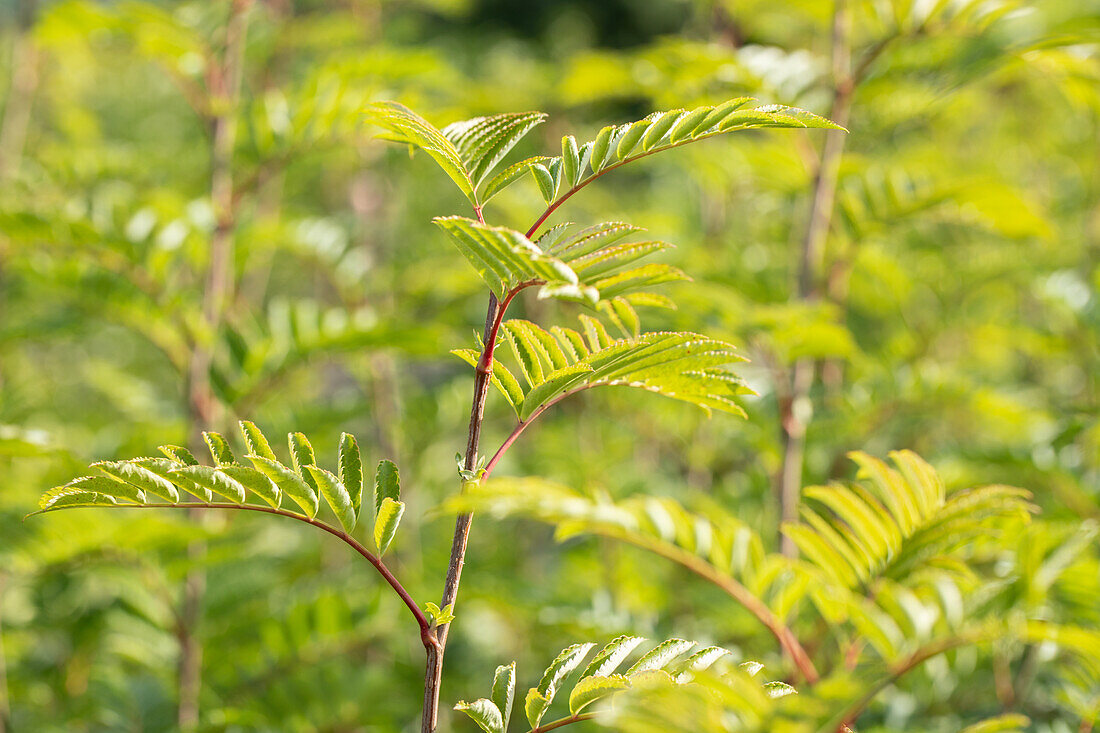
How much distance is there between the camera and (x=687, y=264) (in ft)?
4.19

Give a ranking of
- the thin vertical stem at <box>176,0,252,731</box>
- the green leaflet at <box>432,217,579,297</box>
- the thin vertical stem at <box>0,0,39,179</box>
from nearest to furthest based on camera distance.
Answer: the green leaflet at <box>432,217,579,297</box>
the thin vertical stem at <box>176,0,252,731</box>
the thin vertical stem at <box>0,0,39,179</box>

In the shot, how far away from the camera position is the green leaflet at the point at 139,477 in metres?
0.43

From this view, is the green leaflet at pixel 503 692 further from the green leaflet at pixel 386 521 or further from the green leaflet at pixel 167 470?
the green leaflet at pixel 167 470

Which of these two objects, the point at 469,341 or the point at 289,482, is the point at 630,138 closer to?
the point at 289,482

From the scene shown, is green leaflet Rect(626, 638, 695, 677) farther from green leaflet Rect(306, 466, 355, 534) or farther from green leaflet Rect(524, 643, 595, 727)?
green leaflet Rect(306, 466, 355, 534)

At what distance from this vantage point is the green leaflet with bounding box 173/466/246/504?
0.44 metres

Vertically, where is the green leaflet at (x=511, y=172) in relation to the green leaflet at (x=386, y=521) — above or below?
above

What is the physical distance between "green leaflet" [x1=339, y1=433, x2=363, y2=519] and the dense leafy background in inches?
16.4

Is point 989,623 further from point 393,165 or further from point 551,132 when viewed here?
point 551,132

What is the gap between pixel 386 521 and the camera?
474 mm

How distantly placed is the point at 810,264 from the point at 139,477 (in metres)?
0.93

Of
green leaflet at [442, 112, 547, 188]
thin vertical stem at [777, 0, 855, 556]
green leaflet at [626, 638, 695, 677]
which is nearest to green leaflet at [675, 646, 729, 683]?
green leaflet at [626, 638, 695, 677]

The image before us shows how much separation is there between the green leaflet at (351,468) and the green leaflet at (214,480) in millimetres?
59

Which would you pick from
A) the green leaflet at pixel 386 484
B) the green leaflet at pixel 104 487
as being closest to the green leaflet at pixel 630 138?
the green leaflet at pixel 386 484
